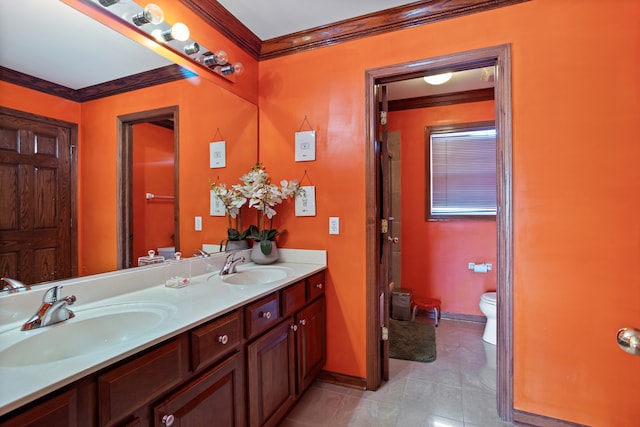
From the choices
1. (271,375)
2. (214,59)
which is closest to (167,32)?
(214,59)

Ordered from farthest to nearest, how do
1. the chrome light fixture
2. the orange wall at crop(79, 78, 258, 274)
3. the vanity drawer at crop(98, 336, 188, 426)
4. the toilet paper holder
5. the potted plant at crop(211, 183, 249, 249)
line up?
the toilet paper holder, the potted plant at crop(211, 183, 249, 249), the chrome light fixture, the orange wall at crop(79, 78, 258, 274), the vanity drawer at crop(98, 336, 188, 426)

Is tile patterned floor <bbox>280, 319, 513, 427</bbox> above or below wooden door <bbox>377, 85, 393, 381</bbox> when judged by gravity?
below

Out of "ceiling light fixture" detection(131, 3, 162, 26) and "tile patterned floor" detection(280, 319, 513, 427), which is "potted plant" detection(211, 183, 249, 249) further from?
"tile patterned floor" detection(280, 319, 513, 427)

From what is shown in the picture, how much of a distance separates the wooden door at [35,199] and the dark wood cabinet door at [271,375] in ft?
2.81

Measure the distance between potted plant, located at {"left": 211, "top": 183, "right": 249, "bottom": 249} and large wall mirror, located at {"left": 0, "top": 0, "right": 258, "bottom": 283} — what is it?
8 cm

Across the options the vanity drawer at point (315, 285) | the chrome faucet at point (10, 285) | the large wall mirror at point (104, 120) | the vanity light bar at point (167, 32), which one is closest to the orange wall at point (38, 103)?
the large wall mirror at point (104, 120)

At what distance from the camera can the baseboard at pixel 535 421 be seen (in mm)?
1598

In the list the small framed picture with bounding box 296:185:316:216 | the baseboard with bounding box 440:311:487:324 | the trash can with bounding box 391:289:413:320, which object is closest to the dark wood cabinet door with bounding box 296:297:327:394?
the small framed picture with bounding box 296:185:316:216

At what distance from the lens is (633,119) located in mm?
1488

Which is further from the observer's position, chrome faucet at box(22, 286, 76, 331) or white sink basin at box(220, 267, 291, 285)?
white sink basin at box(220, 267, 291, 285)

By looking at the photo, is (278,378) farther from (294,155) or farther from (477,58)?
(477,58)

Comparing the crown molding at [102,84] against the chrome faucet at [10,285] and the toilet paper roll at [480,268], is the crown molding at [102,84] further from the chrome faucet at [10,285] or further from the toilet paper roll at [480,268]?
the toilet paper roll at [480,268]

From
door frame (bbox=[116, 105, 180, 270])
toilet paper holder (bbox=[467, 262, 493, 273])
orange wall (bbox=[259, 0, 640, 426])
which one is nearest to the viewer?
door frame (bbox=[116, 105, 180, 270])

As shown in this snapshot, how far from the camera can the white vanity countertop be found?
0.66 meters
